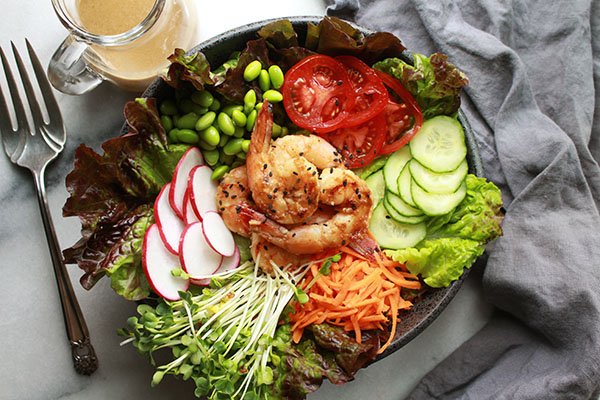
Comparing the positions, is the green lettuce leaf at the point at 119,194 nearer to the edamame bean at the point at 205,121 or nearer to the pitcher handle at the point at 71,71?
the edamame bean at the point at 205,121

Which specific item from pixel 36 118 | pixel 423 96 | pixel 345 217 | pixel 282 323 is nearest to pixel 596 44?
pixel 423 96

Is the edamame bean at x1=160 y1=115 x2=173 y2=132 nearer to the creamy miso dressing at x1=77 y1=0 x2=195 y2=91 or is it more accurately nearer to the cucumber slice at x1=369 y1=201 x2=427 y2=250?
the creamy miso dressing at x1=77 y1=0 x2=195 y2=91

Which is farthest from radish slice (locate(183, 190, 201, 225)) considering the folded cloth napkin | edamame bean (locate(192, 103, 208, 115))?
the folded cloth napkin

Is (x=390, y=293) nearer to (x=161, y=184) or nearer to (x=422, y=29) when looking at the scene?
(x=161, y=184)

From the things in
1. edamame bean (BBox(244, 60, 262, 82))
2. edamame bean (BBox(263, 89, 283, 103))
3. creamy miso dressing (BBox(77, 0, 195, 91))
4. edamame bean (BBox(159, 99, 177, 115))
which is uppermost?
creamy miso dressing (BBox(77, 0, 195, 91))

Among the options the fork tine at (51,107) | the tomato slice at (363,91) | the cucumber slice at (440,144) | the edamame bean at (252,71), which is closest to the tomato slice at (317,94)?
the tomato slice at (363,91)

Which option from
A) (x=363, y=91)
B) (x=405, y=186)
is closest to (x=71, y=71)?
(x=363, y=91)
